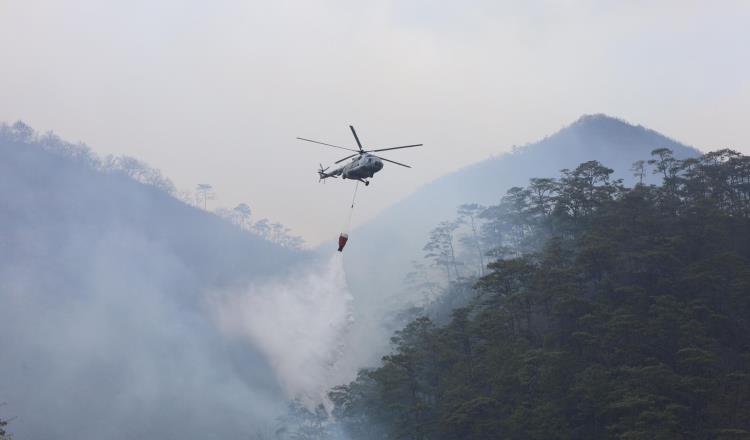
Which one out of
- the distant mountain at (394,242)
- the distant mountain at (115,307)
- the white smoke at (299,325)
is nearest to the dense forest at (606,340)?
the white smoke at (299,325)

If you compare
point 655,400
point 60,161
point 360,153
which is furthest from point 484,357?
point 60,161

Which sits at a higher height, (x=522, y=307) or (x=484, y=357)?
(x=522, y=307)

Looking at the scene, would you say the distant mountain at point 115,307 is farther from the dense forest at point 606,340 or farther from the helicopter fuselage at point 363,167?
the helicopter fuselage at point 363,167

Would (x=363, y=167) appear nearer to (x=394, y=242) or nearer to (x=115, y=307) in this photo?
(x=115, y=307)

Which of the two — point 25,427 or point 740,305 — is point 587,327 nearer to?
point 740,305

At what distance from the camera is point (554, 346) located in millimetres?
53125

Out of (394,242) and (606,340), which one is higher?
(394,242)

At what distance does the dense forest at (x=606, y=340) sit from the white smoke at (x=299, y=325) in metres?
24.0

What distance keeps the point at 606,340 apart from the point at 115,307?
10582cm

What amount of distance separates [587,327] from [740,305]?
1213 centimetres

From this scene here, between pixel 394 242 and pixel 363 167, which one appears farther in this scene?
pixel 394 242

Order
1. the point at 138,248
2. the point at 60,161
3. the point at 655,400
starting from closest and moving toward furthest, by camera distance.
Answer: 1. the point at 655,400
2. the point at 138,248
3. the point at 60,161

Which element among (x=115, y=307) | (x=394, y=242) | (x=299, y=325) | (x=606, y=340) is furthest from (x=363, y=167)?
(x=394, y=242)

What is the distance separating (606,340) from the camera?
48.5m
